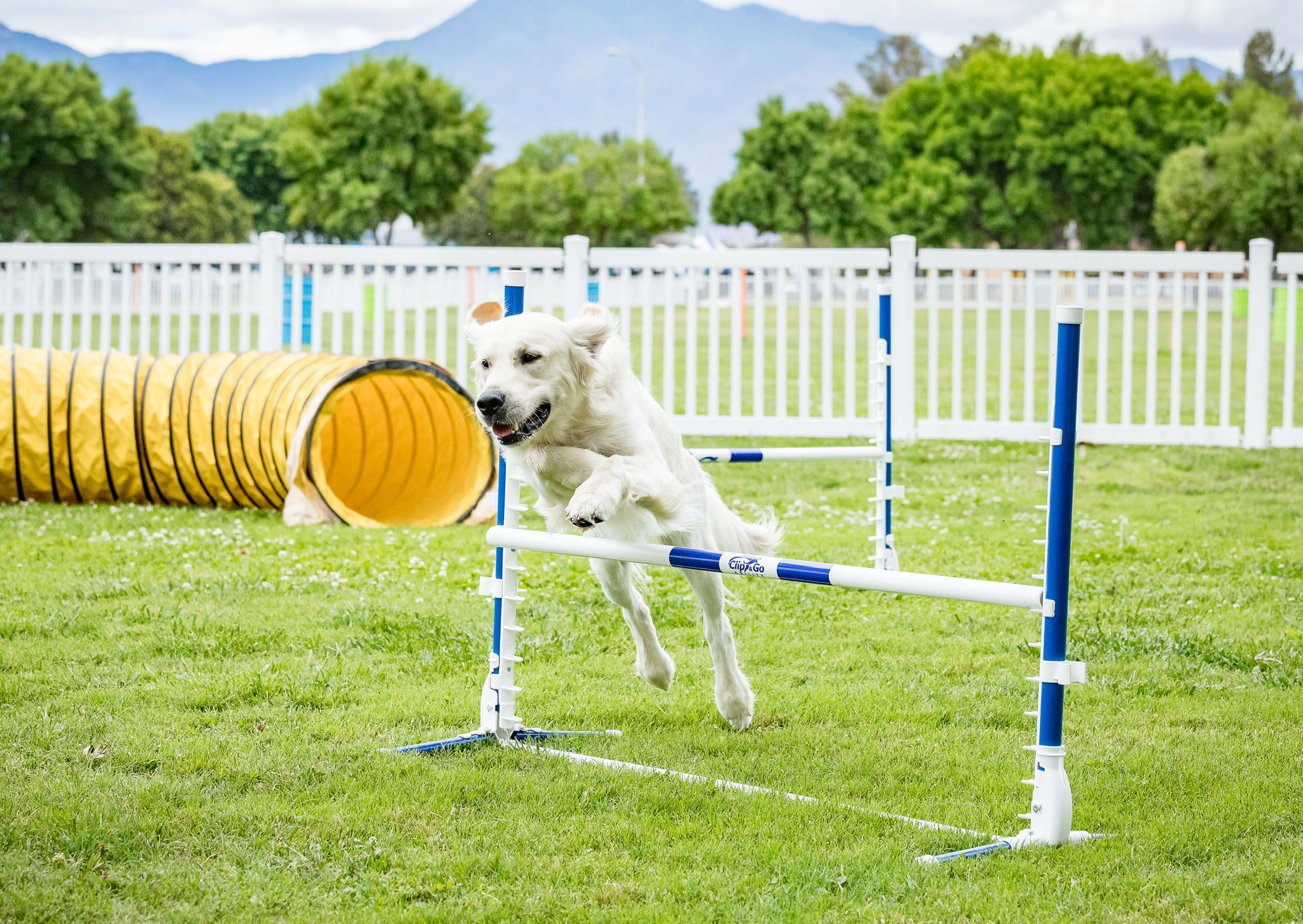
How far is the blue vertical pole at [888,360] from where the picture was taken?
20.7 feet

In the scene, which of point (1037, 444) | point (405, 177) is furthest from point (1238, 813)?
point (405, 177)

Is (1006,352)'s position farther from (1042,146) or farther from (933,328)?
(1042,146)

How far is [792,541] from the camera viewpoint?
7523 millimetres

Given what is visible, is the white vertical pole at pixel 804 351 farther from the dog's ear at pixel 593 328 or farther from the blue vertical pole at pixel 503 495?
the dog's ear at pixel 593 328

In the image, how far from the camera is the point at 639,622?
459 centimetres

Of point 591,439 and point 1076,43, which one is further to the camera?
point 1076,43

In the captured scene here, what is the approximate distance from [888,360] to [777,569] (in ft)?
10.4

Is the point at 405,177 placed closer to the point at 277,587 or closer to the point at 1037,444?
the point at 1037,444

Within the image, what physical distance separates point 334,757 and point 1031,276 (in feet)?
32.5

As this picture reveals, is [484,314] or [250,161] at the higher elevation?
[250,161]

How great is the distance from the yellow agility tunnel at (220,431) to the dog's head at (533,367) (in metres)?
4.10

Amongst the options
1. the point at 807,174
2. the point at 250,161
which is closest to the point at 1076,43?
the point at 807,174

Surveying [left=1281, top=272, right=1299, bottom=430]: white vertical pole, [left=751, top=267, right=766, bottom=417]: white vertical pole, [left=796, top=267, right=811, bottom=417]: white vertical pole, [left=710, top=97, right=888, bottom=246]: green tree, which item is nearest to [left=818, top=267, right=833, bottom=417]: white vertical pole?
[left=796, top=267, right=811, bottom=417]: white vertical pole

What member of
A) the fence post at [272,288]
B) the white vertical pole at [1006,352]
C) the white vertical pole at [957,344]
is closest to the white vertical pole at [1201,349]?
the white vertical pole at [1006,352]
